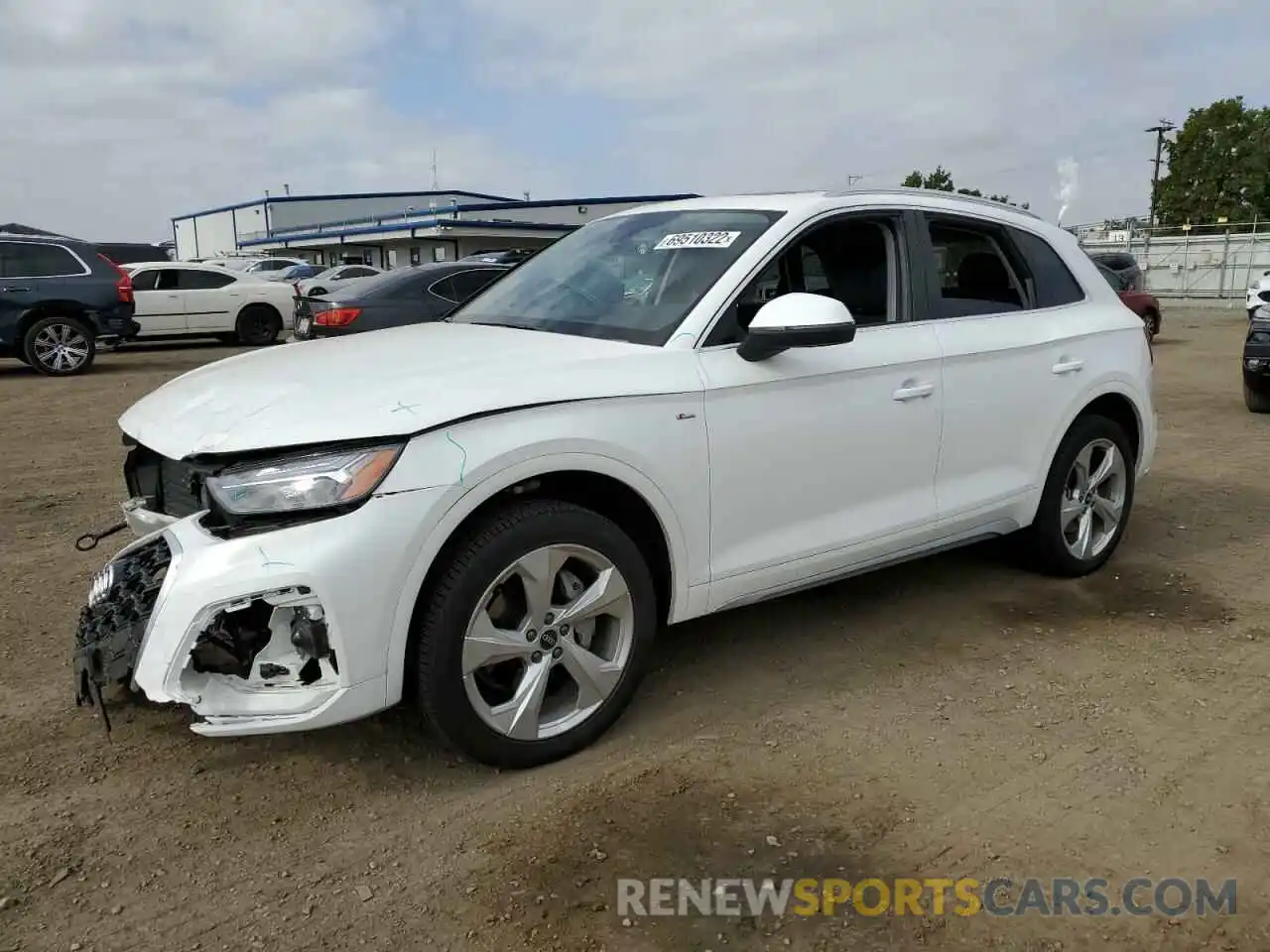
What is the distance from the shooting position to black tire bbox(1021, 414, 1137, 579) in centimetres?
448

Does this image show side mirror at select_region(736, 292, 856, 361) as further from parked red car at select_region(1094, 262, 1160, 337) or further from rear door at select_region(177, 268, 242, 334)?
rear door at select_region(177, 268, 242, 334)

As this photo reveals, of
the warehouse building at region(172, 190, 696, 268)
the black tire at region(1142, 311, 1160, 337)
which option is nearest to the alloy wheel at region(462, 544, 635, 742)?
the black tire at region(1142, 311, 1160, 337)

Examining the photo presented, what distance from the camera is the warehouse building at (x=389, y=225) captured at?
152ft

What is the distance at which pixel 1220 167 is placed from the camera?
2329 inches

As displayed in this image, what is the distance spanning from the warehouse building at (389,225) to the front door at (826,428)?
28218 mm

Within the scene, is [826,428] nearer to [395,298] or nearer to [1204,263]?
[395,298]

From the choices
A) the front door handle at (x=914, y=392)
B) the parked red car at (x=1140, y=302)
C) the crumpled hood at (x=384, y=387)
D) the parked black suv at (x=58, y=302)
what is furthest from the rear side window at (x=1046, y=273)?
the parked black suv at (x=58, y=302)

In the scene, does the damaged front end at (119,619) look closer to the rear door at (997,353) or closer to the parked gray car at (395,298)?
the rear door at (997,353)

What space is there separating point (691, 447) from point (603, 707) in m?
0.86

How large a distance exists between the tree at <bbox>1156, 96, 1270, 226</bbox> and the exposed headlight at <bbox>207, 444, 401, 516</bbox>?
215ft

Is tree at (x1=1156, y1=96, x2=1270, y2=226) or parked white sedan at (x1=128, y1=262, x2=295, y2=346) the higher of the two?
tree at (x1=1156, y1=96, x2=1270, y2=226)

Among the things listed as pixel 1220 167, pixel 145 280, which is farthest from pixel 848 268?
pixel 1220 167

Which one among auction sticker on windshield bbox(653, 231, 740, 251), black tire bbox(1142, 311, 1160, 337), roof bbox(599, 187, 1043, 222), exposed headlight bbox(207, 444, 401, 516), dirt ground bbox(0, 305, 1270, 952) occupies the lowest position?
dirt ground bbox(0, 305, 1270, 952)

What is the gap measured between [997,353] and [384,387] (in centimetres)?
253
